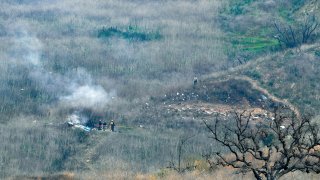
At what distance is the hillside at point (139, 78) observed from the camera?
34688 millimetres

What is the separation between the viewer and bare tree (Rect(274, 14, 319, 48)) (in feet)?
161

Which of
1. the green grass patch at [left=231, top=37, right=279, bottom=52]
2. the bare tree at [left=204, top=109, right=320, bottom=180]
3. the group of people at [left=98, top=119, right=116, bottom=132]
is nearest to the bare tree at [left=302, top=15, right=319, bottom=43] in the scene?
the green grass patch at [left=231, top=37, right=279, bottom=52]

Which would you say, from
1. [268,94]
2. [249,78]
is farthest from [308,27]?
[268,94]

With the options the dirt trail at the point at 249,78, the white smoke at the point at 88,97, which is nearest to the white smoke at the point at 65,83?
the white smoke at the point at 88,97

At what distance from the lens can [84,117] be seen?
1576 inches

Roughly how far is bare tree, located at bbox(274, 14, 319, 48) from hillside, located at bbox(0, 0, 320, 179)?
0.23m

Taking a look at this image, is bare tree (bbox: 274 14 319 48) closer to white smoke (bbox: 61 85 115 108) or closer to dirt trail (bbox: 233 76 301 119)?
dirt trail (bbox: 233 76 301 119)

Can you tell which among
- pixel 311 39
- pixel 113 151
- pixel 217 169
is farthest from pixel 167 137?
pixel 311 39

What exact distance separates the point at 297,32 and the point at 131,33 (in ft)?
40.1

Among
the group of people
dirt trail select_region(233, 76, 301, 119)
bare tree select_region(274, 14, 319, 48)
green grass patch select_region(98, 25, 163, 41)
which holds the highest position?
bare tree select_region(274, 14, 319, 48)

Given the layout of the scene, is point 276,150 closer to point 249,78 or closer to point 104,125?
point 104,125

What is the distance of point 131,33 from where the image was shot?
53.0m

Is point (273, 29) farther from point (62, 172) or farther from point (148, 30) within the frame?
point (62, 172)

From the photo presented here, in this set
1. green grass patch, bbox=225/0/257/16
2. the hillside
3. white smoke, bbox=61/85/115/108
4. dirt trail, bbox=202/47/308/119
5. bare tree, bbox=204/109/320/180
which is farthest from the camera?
green grass patch, bbox=225/0/257/16
